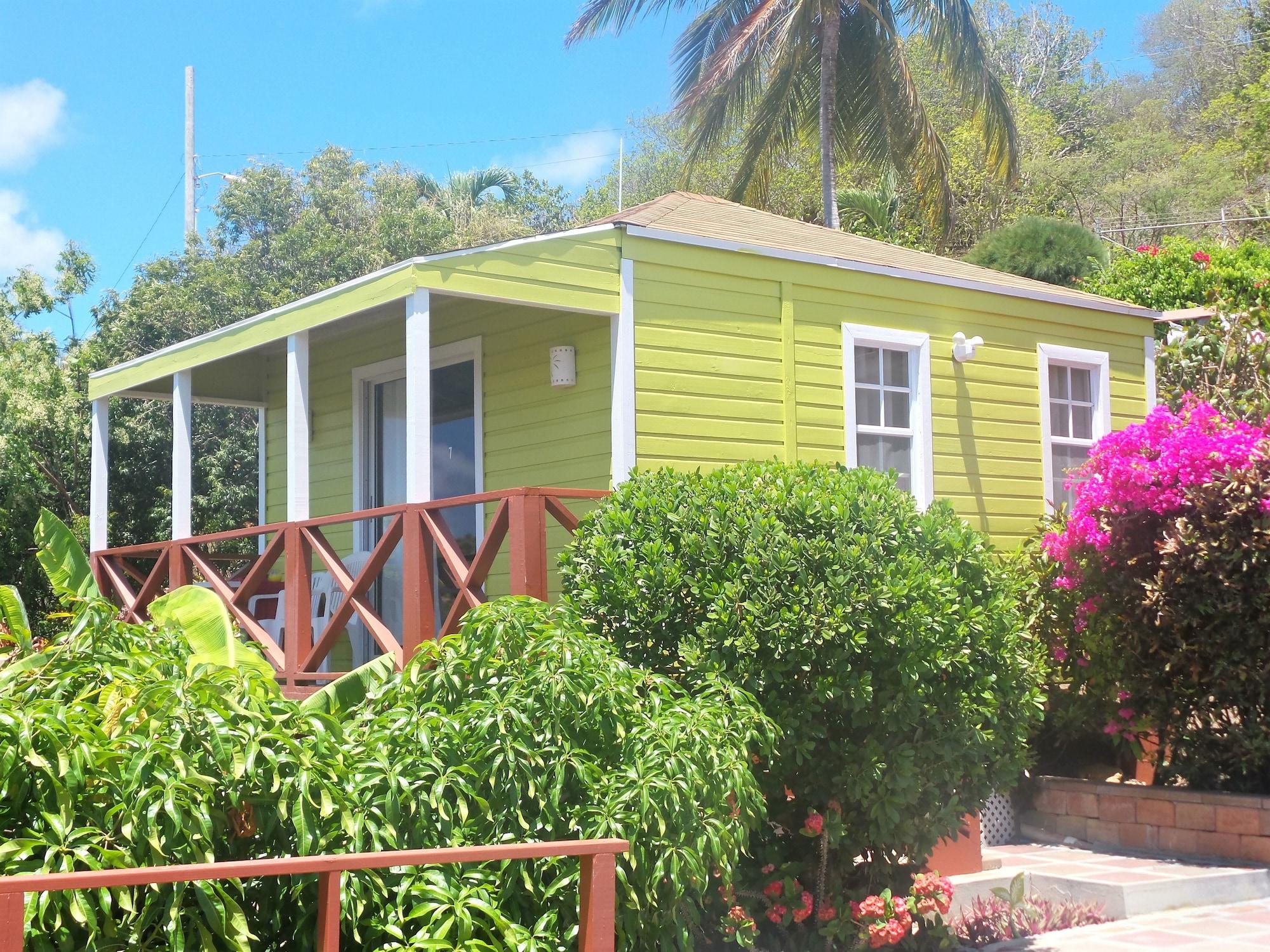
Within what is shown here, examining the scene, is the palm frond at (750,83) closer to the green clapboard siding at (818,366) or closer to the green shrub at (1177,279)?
the green shrub at (1177,279)

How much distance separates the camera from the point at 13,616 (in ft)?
17.5

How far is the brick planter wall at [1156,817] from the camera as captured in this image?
300 inches

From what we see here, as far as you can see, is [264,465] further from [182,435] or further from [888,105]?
[888,105]

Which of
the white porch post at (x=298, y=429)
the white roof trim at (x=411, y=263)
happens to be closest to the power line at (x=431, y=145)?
the white roof trim at (x=411, y=263)

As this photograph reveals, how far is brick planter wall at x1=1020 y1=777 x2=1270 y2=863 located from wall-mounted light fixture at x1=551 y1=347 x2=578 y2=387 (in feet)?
14.2

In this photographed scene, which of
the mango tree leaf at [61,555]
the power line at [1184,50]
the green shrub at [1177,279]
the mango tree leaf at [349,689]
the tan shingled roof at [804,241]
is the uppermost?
the power line at [1184,50]

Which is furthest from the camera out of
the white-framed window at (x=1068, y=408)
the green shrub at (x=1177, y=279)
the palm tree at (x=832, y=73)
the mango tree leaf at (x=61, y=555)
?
the palm tree at (x=832, y=73)

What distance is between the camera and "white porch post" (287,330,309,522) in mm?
7730

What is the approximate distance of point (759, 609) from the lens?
215 inches

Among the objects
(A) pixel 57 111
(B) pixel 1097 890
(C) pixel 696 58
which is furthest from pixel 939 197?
(A) pixel 57 111

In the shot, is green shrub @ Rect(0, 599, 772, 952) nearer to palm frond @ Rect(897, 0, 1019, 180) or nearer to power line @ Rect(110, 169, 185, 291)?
palm frond @ Rect(897, 0, 1019, 180)

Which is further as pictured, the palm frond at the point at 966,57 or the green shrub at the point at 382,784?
the palm frond at the point at 966,57

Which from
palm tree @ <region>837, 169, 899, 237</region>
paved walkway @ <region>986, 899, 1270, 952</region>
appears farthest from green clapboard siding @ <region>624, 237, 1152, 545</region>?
palm tree @ <region>837, 169, 899, 237</region>

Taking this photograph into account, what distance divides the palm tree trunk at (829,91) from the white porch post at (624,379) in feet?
37.5
